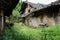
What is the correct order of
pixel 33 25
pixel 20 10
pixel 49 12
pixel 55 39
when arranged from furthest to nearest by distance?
pixel 20 10, pixel 33 25, pixel 49 12, pixel 55 39

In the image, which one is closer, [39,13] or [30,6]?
[39,13]

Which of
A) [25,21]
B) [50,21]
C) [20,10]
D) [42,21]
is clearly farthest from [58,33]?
[20,10]

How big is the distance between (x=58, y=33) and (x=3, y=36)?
16.6ft

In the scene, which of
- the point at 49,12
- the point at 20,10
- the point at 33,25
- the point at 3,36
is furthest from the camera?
the point at 20,10

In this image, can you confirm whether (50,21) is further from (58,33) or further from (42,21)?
(58,33)

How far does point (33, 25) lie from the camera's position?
2305 cm

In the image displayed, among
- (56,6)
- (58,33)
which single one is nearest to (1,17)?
(58,33)

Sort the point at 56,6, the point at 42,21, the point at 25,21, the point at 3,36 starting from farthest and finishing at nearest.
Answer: the point at 25,21 < the point at 42,21 < the point at 56,6 < the point at 3,36

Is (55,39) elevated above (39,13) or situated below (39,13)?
below

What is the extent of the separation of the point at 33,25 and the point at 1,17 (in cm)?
1306

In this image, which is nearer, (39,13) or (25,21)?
(39,13)

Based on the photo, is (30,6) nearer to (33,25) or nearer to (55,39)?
(33,25)

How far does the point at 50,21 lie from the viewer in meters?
20.2

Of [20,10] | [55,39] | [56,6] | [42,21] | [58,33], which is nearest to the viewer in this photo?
[55,39]
